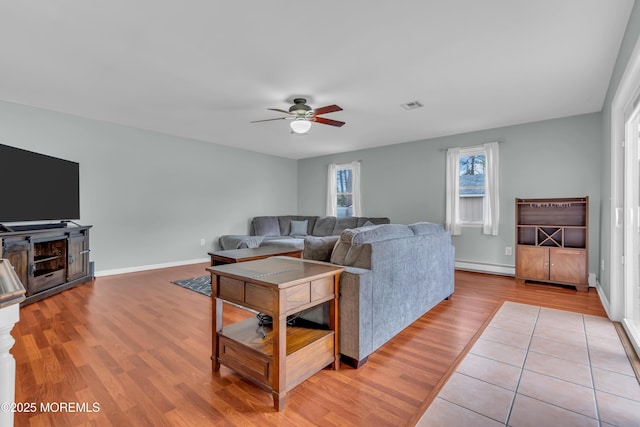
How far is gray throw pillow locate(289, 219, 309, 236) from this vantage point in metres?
6.85

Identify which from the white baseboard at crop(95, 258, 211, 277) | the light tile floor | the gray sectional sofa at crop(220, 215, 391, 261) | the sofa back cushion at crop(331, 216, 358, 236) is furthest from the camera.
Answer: the sofa back cushion at crop(331, 216, 358, 236)

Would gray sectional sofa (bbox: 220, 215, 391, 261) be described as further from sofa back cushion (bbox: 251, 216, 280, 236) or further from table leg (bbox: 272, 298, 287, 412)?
table leg (bbox: 272, 298, 287, 412)

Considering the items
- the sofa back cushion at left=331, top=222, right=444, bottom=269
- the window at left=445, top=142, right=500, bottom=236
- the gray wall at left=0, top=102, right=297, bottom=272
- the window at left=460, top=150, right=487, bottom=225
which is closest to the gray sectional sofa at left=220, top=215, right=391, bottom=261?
the gray wall at left=0, top=102, right=297, bottom=272

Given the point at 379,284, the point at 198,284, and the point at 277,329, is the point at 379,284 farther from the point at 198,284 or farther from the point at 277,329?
the point at 198,284

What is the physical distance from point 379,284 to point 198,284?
296 cm

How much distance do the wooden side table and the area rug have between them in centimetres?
→ 194

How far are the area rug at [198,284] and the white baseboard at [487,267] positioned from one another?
415cm

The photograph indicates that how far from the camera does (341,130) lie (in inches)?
201

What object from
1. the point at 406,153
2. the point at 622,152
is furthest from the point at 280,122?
the point at 622,152

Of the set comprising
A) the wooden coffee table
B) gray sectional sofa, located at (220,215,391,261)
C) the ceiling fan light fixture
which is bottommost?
the wooden coffee table

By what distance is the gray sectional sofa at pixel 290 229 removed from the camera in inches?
226

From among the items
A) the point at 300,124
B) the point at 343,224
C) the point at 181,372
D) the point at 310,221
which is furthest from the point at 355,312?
the point at 310,221

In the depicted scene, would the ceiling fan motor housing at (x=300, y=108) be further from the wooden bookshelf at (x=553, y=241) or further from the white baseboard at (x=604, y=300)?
the white baseboard at (x=604, y=300)

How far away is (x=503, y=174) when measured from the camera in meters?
4.85
